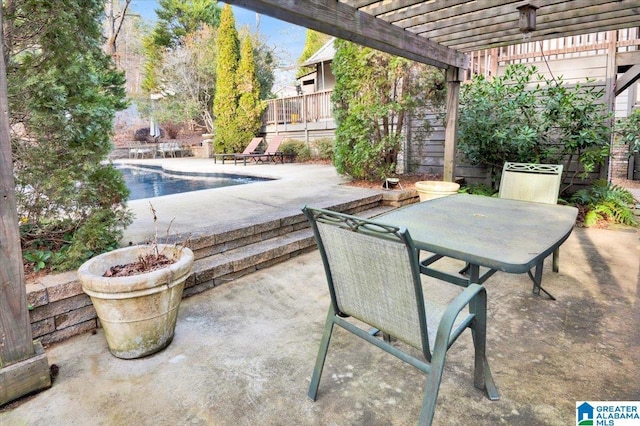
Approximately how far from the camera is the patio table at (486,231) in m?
1.59

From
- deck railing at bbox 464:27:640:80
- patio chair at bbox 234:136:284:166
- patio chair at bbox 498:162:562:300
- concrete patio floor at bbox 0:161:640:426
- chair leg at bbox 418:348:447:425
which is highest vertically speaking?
deck railing at bbox 464:27:640:80

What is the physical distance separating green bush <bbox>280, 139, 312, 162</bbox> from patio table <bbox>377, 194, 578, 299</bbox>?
28.6 ft

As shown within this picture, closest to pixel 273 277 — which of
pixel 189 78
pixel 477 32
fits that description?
pixel 477 32

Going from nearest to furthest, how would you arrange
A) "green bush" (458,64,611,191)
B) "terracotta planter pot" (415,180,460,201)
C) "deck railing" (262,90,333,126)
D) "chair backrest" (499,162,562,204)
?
"chair backrest" (499,162,562,204), "terracotta planter pot" (415,180,460,201), "green bush" (458,64,611,191), "deck railing" (262,90,333,126)

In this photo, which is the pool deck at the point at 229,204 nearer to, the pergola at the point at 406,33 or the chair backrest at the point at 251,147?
the pergola at the point at 406,33

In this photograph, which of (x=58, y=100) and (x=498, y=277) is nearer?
(x=58, y=100)

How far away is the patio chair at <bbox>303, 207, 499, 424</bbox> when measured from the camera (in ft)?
4.07

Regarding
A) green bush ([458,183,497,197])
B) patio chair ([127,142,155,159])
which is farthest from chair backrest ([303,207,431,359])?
patio chair ([127,142,155,159])

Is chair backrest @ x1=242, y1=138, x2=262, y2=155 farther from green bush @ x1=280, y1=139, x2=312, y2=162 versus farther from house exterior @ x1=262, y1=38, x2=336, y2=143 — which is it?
house exterior @ x1=262, y1=38, x2=336, y2=143

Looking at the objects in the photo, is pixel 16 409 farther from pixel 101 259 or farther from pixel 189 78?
pixel 189 78

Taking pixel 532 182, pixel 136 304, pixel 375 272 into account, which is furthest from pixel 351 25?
pixel 136 304

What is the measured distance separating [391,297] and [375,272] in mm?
107

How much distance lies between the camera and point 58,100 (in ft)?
6.79

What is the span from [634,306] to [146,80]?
19531 millimetres
